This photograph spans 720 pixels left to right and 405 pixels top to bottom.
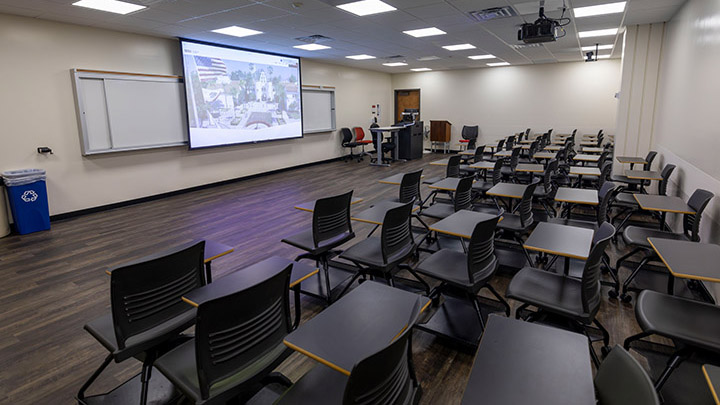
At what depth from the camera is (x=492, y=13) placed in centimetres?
563

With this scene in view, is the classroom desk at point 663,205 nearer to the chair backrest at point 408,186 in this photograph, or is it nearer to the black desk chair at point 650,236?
the black desk chair at point 650,236

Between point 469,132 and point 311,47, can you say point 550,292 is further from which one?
point 469,132

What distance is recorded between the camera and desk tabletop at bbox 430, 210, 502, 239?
9.52 feet

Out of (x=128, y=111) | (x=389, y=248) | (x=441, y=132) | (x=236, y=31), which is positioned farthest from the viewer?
(x=441, y=132)

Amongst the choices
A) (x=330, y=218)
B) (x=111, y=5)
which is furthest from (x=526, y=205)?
(x=111, y=5)

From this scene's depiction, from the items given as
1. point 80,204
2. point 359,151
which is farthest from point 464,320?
point 359,151

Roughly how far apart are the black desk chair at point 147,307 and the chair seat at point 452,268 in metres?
1.57

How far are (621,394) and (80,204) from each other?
738 cm

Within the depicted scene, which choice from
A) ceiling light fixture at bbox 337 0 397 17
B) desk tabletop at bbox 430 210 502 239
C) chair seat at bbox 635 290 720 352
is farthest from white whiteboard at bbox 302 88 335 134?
chair seat at bbox 635 290 720 352

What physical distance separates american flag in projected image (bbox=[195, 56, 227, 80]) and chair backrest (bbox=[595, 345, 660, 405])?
8.05 meters

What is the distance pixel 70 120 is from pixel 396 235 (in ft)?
19.2

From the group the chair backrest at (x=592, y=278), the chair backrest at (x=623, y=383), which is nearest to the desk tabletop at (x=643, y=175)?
the chair backrest at (x=592, y=278)

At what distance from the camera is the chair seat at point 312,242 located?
10.6 ft

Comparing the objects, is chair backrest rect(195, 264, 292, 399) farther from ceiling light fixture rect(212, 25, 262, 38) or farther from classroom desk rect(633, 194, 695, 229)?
ceiling light fixture rect(212, 25, 262, 38)
